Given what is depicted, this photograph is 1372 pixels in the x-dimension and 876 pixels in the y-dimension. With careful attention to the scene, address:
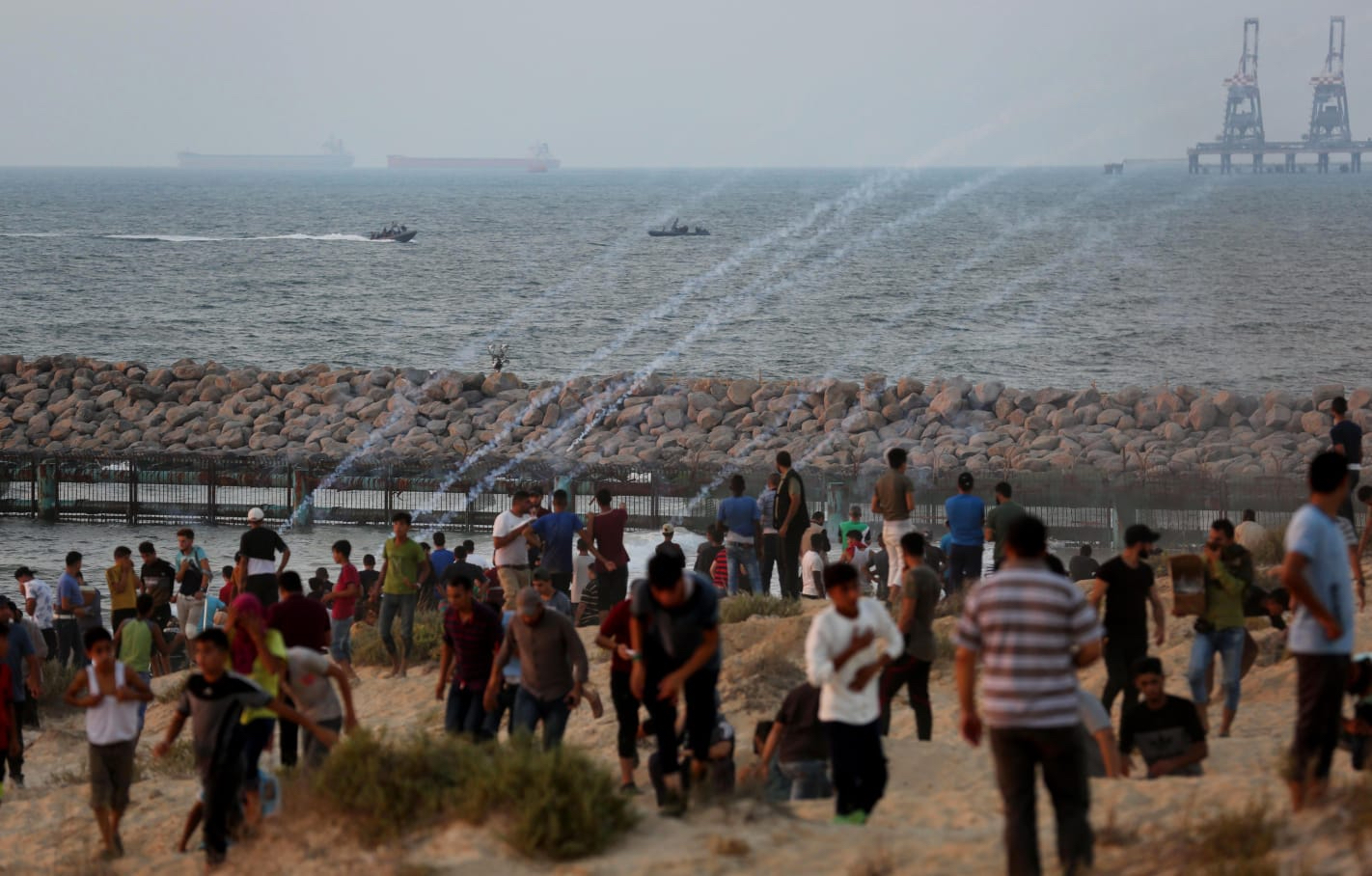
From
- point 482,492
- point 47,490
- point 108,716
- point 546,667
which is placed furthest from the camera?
point 47,490

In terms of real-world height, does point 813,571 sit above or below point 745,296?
below

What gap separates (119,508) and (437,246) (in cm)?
10919

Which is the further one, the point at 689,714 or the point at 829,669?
the point at 689,714

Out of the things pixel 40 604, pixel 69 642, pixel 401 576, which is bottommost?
pixel 69 642

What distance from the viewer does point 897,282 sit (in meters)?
101

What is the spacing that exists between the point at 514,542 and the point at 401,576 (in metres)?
1.05

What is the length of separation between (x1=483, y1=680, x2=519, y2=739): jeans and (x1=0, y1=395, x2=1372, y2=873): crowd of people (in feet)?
0.06

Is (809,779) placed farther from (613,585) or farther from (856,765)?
(613,585)

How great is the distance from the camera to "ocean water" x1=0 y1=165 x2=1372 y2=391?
231 ft

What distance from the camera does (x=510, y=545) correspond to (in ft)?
46.4

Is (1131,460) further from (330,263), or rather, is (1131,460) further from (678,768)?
(330,263)

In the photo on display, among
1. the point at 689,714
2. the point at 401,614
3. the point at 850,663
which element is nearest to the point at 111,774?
the point at 689,714

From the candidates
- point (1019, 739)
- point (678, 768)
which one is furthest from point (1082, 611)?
point (678, 768)

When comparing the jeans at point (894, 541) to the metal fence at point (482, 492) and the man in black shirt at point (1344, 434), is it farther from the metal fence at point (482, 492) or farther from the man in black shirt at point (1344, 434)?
the metal fence at point (482, 492)
